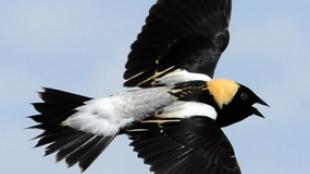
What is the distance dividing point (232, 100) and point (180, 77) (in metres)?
0.57

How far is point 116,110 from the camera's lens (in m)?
9.92

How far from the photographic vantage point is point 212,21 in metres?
11.2

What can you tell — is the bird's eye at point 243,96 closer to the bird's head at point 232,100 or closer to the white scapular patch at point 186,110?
the bird's head at point 232,100

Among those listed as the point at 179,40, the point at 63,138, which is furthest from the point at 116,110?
the point at 179,40

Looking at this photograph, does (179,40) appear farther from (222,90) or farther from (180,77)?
(222,90)

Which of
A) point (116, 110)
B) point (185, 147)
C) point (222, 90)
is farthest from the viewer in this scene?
point (222, 90)

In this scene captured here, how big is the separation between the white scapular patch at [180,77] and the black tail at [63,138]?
3.08ft

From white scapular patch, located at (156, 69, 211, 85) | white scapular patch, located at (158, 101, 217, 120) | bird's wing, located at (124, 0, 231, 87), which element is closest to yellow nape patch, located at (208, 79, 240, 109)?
white scapular patch, located at (158, 101, 217, 120)

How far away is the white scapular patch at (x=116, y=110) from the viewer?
9.86 m

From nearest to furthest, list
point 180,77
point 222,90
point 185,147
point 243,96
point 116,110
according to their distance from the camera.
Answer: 1. point 185,147
2. point 116,110
3. point 222,90
4. point 243,96
5. point 180,77

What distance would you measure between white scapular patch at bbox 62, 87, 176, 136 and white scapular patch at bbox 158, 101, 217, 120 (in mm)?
55

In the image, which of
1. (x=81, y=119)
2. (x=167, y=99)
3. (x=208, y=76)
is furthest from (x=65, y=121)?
(x=208, y=76)

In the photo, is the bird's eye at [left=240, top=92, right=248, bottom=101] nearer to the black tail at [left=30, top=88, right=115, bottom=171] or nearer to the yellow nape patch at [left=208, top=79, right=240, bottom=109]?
the yellow nape patch at [left=208, top=79, right=240, bottom=109]

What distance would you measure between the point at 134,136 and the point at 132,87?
3.17 feet
